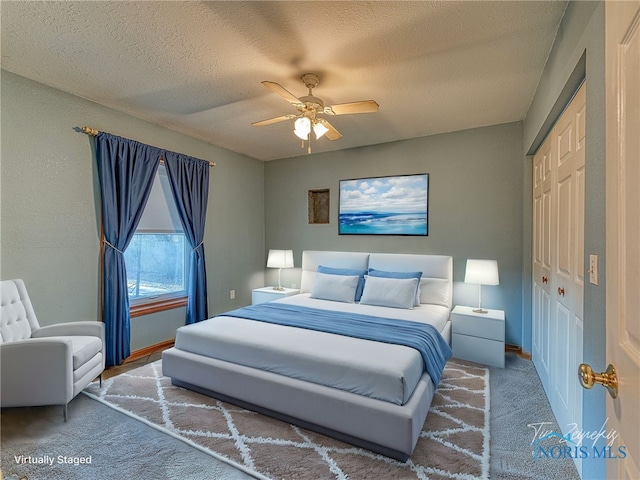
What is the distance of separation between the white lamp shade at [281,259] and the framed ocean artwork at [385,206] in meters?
0.86

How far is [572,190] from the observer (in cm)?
196

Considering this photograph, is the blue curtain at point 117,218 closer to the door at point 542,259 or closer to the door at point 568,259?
the door at point 568,259

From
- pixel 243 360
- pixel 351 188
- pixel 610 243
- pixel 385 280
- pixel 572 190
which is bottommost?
Result: pixel 243 360

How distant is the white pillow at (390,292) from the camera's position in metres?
3.40

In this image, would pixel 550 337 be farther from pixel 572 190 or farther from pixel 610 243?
pixel 610 243

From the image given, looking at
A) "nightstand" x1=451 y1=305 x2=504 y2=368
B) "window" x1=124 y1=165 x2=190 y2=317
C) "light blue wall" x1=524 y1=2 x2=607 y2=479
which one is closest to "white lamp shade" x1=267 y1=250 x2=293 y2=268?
"window" x1=124 y1=165 x2=190 y2=317

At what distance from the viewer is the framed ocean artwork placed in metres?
4.10

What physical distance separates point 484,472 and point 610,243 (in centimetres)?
163

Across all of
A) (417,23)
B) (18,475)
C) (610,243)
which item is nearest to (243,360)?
(18,475)

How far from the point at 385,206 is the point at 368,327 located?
2116 millimetres

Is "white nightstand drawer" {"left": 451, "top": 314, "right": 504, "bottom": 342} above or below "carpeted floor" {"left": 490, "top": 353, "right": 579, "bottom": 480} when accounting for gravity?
above

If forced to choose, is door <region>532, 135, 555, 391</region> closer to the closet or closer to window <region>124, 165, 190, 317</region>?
the closet

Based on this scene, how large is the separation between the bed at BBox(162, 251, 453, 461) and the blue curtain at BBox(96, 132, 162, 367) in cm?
89

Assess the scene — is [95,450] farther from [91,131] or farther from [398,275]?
[398,275]
